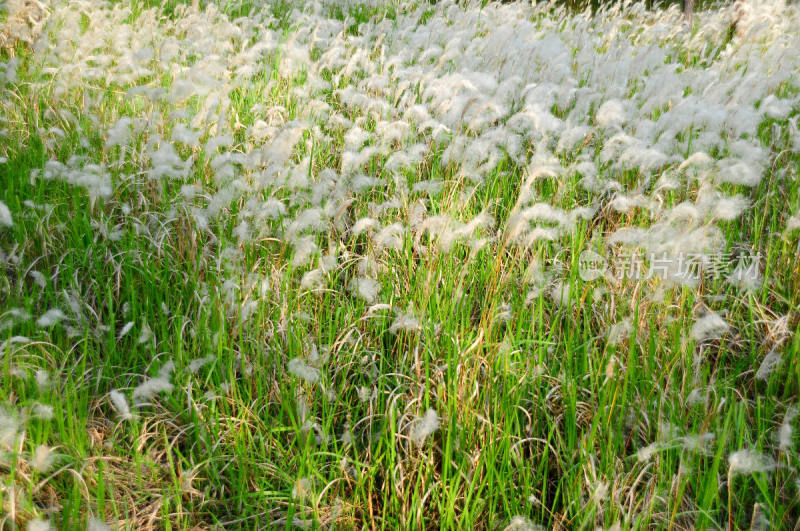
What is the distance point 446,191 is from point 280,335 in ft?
3.15

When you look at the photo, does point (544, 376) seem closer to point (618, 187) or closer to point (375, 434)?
point (375, 434)

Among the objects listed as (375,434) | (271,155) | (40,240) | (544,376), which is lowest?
(375,434)

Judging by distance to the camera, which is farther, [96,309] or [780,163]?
[780,163]

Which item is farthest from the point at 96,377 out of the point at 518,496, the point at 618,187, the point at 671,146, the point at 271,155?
the point at 671,146

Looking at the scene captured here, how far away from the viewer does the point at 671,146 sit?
→ 2598 mm

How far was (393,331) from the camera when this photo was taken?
1.67 metres

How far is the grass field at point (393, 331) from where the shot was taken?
1.29 m

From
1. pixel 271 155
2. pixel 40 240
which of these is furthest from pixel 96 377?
pixel 271 155

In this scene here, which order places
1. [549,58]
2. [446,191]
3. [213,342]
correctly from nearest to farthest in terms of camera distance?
[213,342], [446,191], [549,58]

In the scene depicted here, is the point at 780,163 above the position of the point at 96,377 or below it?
above

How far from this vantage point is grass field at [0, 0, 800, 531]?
1.29m

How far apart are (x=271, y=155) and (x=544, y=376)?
3.99 feet

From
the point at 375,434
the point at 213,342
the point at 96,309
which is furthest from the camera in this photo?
the point at 96,309

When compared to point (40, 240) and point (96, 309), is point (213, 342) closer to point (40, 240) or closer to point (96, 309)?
point (96, 309)
